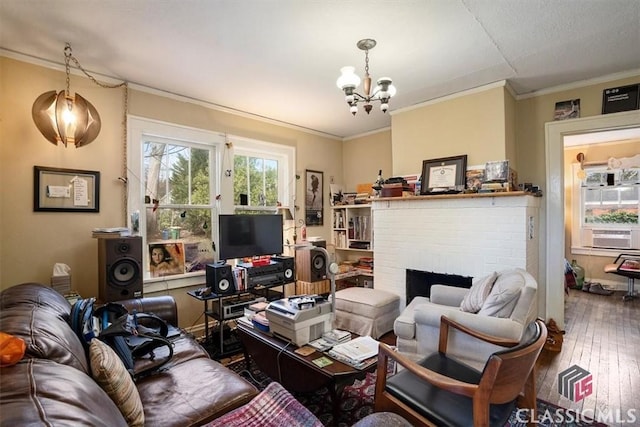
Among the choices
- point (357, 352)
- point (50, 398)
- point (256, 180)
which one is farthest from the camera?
point (256, 180)

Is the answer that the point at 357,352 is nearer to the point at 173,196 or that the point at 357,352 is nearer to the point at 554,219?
the point at 173,196

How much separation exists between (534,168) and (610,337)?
6.15 feet

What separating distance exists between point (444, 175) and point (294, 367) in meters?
2.48

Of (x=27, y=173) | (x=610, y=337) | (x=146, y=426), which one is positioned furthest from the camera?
(x=610, y=337)

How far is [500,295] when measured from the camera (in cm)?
195

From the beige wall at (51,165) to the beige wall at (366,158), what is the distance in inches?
102

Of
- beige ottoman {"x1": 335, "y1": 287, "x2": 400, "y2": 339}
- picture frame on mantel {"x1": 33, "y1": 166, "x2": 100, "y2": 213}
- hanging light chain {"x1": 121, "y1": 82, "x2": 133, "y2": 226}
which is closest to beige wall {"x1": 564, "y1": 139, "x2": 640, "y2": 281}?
beige ottoman {"x1": 335, "y1": 287, "x2": 400, "y2": 339}

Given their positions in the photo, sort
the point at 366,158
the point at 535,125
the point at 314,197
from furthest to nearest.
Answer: the point at 366,158 → the point at 314,197 → the point at 535,125

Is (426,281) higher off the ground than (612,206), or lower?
lower

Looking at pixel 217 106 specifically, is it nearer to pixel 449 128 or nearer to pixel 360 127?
pixel 360 127

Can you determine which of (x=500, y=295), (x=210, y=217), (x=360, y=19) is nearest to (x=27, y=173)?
(x=210, y=217)

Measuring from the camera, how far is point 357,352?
70.7 inches

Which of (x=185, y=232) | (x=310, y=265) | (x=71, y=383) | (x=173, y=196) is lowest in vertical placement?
(x=310, y=265)

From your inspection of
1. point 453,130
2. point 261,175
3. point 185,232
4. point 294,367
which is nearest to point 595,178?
point 453,130
